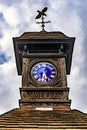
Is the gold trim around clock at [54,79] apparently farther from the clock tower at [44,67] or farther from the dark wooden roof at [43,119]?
the dark wooden roof at [43,119]

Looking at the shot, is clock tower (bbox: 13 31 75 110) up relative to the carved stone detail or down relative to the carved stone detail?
up

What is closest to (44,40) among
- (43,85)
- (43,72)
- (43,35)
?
(43,35)

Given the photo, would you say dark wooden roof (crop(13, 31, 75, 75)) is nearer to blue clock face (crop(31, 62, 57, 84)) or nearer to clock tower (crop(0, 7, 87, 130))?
clock tower (crop(0, 7, 87, 130))

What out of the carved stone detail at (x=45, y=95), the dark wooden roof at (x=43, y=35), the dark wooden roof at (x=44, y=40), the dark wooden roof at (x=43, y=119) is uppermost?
the dark wooden roof at (x=43, y=35)

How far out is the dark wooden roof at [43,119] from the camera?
1997cm

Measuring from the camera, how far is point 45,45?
1064 inches

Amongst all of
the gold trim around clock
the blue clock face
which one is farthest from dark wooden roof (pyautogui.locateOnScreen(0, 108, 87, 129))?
the blue clock face

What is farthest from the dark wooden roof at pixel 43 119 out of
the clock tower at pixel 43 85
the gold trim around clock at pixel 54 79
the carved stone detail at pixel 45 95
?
the gold trim around clock at pixel 54 79

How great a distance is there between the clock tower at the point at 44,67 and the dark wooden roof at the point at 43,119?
109 centimetres

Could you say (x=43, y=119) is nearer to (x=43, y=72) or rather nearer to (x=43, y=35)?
(x=43, y=72)

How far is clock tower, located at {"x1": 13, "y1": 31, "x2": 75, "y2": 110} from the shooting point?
80.0ft

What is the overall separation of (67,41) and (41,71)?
259cm

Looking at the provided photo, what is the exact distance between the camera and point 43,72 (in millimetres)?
25656

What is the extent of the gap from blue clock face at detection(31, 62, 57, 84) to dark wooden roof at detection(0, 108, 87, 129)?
2495mm
